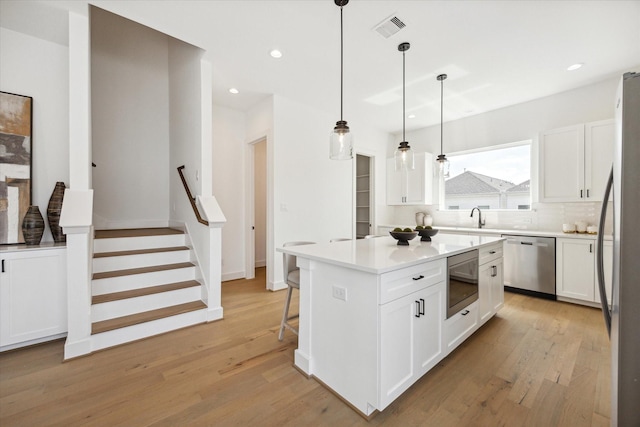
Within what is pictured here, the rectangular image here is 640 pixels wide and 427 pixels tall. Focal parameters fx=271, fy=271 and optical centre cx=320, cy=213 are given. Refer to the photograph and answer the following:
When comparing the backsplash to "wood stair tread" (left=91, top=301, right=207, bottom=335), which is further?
the backsplash

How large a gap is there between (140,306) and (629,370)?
350cm

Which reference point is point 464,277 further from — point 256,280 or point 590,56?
point 256,280

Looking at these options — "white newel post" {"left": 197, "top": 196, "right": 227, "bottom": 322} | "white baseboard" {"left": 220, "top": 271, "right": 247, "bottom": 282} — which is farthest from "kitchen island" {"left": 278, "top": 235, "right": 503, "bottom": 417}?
"white baseboard" {"left": 220, "top": 271, "right": 247, "bottom": 282}

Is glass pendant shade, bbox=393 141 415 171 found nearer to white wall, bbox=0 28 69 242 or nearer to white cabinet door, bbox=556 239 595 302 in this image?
white cabinet door, bbox=556 239 595 302

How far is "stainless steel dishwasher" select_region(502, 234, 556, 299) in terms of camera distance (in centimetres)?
364

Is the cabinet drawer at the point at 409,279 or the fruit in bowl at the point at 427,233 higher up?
the fruit in bowl at the point at 427,233

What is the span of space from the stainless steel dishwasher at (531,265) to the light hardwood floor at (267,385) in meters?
0.96

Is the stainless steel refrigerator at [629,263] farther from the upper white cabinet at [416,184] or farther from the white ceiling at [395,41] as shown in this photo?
the upper white cabinet at [416,184]

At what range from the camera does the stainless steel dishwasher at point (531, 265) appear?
3639 millimetres

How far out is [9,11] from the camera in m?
2.38

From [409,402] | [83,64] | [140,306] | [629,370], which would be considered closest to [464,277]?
[409,402]

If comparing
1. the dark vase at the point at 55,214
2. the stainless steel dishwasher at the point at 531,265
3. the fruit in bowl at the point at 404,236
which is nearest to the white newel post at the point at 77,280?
the dark vase at the point at 55,214

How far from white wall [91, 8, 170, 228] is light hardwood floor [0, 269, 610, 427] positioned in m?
2.39

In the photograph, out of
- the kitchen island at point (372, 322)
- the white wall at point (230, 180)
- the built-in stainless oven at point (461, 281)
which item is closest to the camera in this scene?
the kitchen island at point (372, 322)
